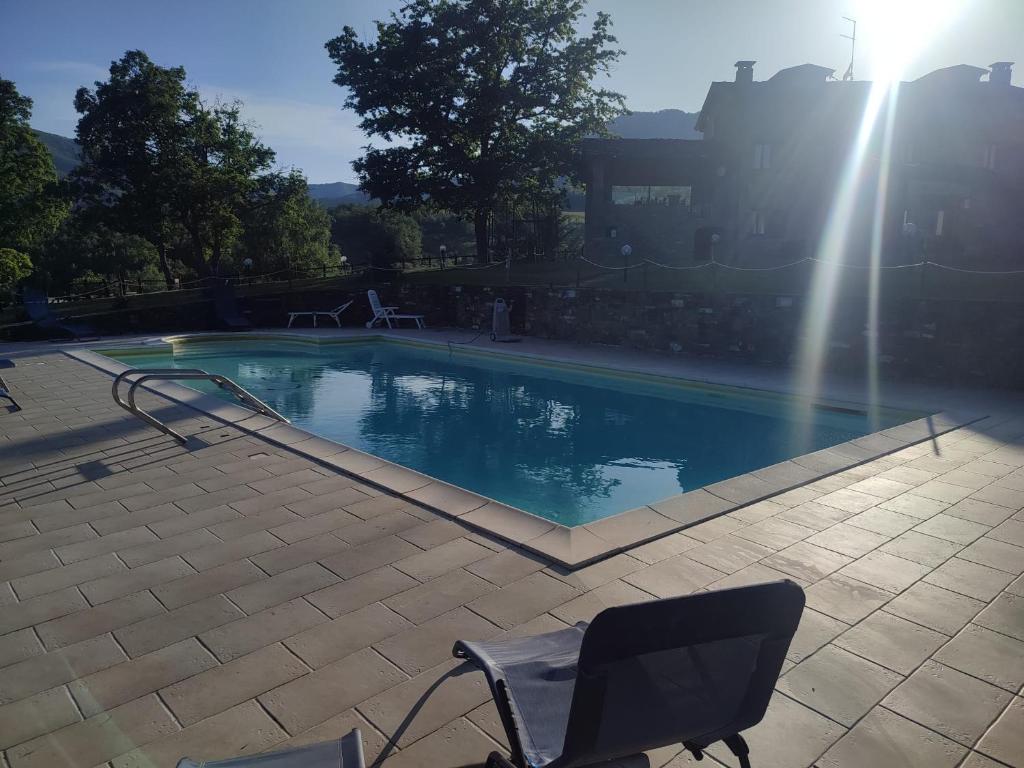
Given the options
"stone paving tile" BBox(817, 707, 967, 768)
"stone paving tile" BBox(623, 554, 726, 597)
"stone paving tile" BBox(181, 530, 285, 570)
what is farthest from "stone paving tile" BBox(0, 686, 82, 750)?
"stone paving tile" BBox(817, 707, 967, 768)

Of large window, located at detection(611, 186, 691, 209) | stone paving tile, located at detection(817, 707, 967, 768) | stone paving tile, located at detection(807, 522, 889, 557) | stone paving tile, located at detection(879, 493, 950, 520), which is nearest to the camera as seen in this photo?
stone paving tile, located at detection(817, 707, 967, 768)

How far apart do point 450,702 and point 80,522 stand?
3309 mm

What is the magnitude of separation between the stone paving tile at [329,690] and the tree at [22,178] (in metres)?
22.5

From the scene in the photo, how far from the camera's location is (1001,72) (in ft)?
77.3

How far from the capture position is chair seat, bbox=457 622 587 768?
1.78m

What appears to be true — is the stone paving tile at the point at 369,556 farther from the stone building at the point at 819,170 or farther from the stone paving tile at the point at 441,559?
the stone building at the point at 819,170

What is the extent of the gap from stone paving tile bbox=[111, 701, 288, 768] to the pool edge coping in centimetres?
179

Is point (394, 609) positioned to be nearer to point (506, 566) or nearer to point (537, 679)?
point (506, 566)

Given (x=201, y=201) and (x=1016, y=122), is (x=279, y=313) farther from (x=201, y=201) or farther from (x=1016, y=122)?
(x=1016, y=122)

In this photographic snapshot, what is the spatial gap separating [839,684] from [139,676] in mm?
2916

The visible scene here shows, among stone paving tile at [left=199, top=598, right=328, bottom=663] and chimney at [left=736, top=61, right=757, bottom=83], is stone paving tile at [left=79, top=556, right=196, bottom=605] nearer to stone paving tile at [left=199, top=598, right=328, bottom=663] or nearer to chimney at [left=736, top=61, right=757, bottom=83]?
stone paving tile at [left=199, top=598, right=328, bottom=663]

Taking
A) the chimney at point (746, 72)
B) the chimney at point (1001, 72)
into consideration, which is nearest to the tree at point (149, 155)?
the chimney at point (746, 72)

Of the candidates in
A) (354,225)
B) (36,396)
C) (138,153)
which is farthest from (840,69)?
(354,225)

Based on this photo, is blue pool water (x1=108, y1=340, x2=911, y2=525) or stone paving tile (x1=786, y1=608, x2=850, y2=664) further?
blue pool water (x1=108, y1=340, x2=911, y2=525)
